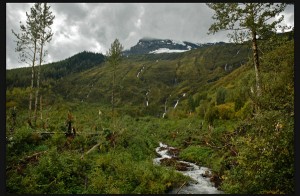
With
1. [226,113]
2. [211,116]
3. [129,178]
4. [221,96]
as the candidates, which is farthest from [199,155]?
[221,96]

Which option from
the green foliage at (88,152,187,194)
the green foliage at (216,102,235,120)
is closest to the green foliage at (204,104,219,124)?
the green foliage at (216,102,235,120)

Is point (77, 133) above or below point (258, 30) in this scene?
below

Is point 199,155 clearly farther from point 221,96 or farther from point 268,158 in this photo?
point 221,96

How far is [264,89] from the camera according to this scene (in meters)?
22.2

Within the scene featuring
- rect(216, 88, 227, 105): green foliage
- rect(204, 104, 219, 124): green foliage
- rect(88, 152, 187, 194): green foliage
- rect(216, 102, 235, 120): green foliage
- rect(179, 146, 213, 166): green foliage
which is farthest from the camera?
rect(216, 88, 227, 105): green foliage

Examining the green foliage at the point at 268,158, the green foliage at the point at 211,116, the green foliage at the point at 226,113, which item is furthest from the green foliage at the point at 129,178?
the green foliage at the point at 226,113

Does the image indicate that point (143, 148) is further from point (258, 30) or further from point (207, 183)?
point (258, 30)

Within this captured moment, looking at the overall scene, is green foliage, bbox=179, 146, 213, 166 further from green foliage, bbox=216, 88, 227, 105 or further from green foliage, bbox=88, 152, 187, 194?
green foliage, bbox=216, 88, 227, 105

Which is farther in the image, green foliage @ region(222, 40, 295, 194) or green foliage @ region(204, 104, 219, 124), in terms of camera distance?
green foliage @ region(204, 104, 219, 124)

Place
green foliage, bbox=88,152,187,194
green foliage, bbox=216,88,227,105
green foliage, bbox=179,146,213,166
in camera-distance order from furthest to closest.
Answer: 1. green foliage, bbox=216,88,227,105
2. green foliage, bbox=179,146,213,166
3. green foliage, bbox=88,152,187,194

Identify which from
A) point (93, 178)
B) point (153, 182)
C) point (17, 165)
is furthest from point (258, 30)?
point (17, 165)

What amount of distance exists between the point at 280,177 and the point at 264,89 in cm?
940
